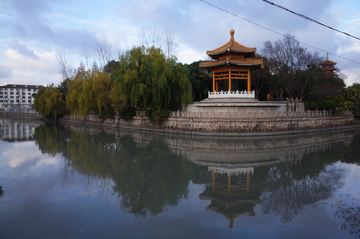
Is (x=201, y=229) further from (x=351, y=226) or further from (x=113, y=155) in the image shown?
(x=113, y=155)

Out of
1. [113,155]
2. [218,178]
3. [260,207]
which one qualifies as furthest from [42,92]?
[260,207]

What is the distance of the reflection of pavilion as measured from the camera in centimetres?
543

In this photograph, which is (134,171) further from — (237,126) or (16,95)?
(16,95)

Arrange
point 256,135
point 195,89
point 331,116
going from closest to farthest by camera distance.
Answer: point 256,135
point 331,116
point 195,89

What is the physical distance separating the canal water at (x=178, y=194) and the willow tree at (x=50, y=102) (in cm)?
2036

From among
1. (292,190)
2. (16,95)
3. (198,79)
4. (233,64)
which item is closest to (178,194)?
(292,190)

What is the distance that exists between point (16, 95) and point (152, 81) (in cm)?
7192

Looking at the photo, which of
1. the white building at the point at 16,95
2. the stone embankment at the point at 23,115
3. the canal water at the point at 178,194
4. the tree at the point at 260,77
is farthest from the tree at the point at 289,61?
the white building at the point at 16,95

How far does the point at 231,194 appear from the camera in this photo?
6457 millimetres

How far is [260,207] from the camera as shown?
559 cm

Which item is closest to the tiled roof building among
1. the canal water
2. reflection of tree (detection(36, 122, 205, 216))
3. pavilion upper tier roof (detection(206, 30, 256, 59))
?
pavilion upper tier roof (detection(206, 30, 256, 59))

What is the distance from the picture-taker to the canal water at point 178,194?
Result: 4.52 m

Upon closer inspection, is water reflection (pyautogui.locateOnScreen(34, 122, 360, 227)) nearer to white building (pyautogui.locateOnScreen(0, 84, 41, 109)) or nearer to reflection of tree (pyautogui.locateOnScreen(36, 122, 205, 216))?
reflection of tree (pyautogui.locateOnScreen(36, 122, 205, 216))

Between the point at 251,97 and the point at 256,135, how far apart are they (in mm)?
3891
